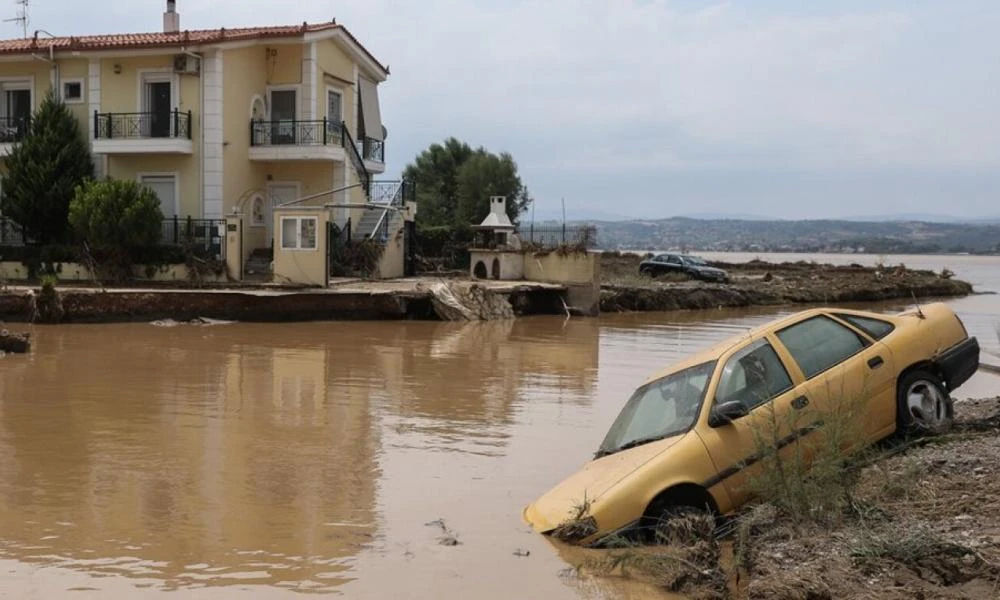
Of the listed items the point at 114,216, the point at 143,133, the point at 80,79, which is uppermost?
the point at 80,79

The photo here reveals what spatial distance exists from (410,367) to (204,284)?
13.3 meters

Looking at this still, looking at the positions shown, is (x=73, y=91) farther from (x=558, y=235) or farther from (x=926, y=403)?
(x=926, y=403)

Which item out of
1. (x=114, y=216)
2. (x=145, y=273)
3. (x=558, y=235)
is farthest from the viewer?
(x=558, y=235)

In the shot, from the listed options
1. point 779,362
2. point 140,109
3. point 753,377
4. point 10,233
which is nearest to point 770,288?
point 140,109

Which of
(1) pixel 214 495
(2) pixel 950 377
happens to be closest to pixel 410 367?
(1) pixel 214 495

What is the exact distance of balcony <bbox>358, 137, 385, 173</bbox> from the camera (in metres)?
39.7

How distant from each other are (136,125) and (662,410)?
29.3 m

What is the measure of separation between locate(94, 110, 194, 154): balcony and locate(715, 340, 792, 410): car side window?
28121 millimetres

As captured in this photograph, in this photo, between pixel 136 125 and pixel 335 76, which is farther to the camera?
pixel 335 76

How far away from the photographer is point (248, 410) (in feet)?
46.1

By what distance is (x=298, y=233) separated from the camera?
29766 millimetres

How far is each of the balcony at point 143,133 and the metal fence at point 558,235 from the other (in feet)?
38.9

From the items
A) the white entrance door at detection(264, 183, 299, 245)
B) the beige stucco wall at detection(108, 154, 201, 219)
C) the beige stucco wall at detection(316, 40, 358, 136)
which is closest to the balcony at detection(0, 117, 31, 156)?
the beige stucco wall at detection(108, 154, 201, 219)

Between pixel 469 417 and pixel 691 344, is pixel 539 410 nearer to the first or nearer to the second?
pixel 469 417
